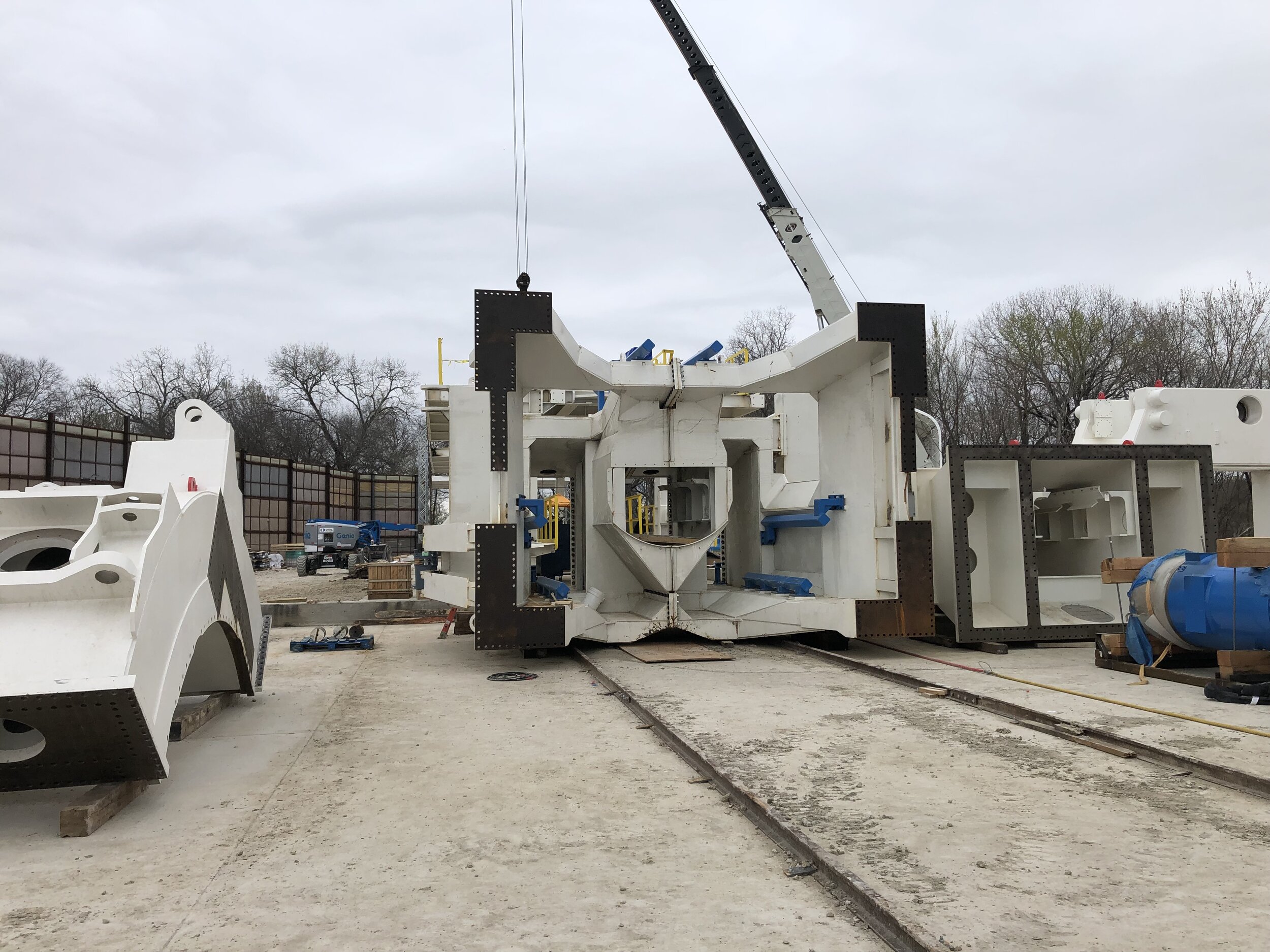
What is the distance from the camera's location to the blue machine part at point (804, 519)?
1249 centimetres

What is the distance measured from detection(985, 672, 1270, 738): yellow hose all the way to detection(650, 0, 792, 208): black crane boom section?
19.2 m

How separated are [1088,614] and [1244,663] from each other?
4058 millimetres

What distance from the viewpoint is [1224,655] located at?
25.9ft

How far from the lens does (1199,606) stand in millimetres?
8258

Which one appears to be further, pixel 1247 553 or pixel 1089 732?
pixel 1247 553

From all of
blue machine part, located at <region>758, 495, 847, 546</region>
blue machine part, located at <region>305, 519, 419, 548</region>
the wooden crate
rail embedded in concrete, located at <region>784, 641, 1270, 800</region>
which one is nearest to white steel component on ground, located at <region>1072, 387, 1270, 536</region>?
blue machine part, located at <region>758, 495, 847, 546</region>

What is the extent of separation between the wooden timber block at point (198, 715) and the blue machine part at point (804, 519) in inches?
309

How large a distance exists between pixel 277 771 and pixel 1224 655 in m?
7.75

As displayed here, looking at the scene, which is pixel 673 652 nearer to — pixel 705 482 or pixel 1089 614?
pixel 705 482

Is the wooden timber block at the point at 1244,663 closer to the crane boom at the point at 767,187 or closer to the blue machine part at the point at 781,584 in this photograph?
the blue machine part at the point at 781,584

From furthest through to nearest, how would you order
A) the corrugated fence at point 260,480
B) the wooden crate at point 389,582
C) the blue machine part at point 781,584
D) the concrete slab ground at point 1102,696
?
the corrugated fence at point 260,480 → the wooden crate at point 389,582 → the blue machine part at point 781,584 → the concrete slab ground at point 1102,696

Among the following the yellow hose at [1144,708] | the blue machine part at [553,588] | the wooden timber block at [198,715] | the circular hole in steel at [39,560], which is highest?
the circular hole in steel at [39,560]

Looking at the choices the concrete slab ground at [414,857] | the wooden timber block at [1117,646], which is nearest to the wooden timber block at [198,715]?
the concrete slab ground at [414,857]

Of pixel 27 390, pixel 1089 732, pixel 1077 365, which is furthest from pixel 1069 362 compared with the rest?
pixel 27 390
